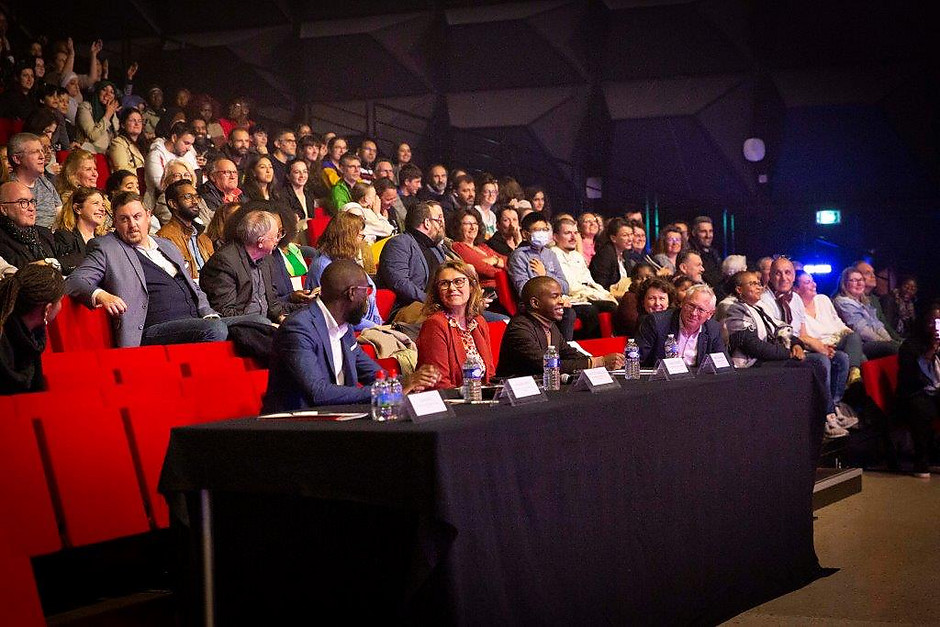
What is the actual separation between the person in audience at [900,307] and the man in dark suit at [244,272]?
5.78 meters

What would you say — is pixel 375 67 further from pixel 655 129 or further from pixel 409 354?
pixel 409 354

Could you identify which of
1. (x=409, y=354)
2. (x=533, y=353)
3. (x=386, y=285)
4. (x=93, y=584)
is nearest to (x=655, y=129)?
(x=386, y=285)

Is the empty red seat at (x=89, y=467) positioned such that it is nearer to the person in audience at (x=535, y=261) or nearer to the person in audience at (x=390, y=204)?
the person in audience at (x=535, y=261)

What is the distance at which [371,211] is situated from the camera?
7.02m

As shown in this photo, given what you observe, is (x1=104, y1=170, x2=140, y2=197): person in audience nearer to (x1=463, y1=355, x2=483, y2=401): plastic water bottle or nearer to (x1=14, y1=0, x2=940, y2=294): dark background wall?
(x1=463, y1=355, x2=483, y2=401): plastic water bottle

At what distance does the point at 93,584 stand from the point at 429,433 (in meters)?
1.46

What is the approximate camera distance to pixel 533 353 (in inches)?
143

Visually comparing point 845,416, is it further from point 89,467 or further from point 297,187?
point 89,467

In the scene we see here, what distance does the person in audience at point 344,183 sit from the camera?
7.61 metres

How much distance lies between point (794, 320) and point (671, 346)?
261 cm

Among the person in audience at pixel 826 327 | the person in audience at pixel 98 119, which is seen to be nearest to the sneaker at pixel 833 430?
the person in audience at pixel 826 327

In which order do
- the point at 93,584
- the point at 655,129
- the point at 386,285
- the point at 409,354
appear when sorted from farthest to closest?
the point at 655,129 < the point at 386,285 < the point at 409,354 < the point at 93,584

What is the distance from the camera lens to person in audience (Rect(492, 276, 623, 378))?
3.64 metres

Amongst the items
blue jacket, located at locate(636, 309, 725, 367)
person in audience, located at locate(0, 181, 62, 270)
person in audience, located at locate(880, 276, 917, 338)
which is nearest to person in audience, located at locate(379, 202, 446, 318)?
blue jacket, located at locate(636, 309, 725, 367)
